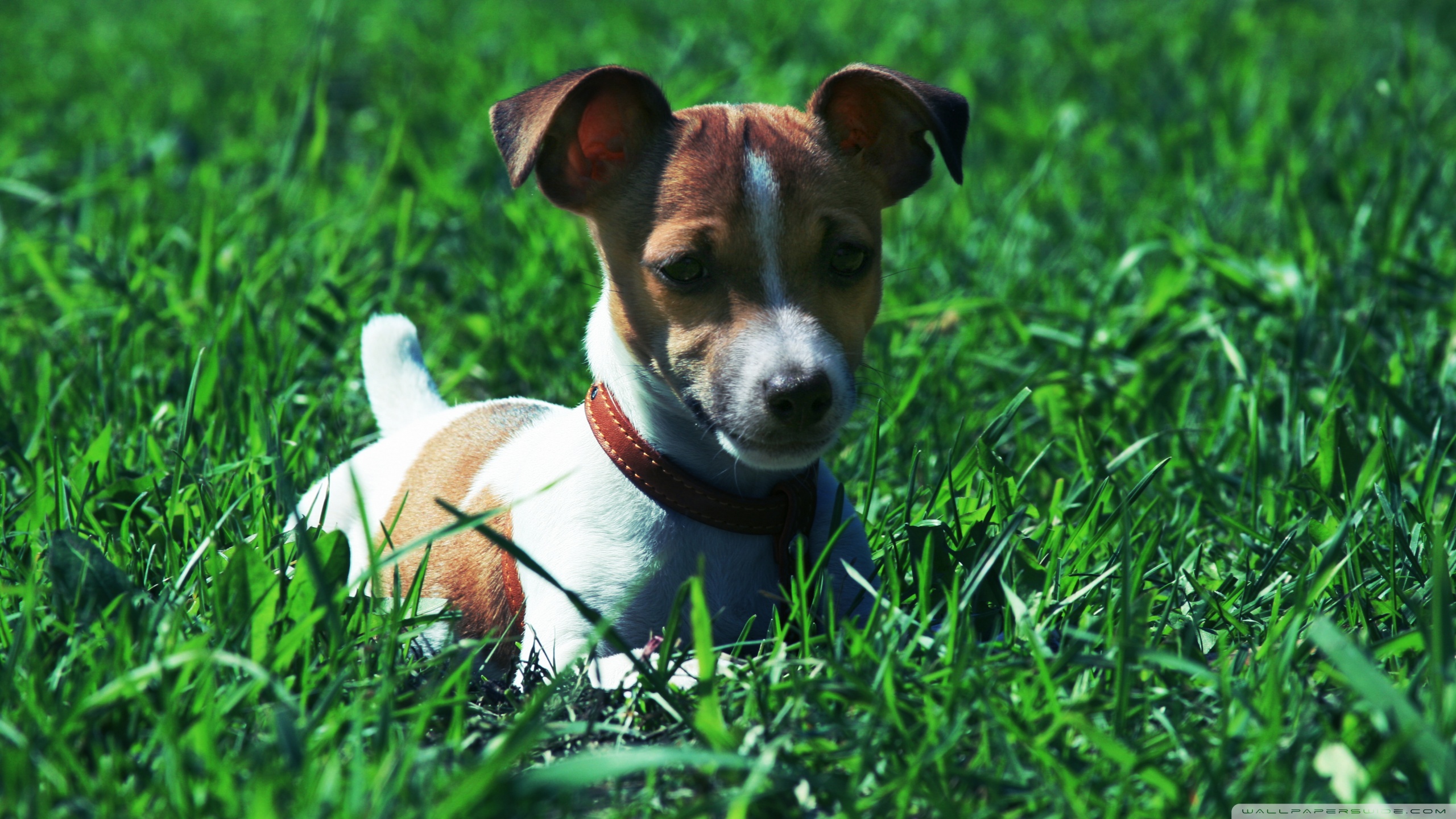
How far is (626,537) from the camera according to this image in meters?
2.78

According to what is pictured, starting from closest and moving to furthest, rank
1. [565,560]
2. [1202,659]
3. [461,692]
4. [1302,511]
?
[461,692], [1202,659], [565,560], [1302,511]

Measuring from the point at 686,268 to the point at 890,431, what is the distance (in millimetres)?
1398

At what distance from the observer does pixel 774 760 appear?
7.36 feet

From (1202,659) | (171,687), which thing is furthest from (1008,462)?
(171,687)

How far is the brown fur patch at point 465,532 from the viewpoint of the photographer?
3014mm

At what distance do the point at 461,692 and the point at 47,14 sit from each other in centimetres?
1019

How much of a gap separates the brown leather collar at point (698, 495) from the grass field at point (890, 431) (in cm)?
24

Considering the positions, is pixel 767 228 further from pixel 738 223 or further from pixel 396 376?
pixel 396 376

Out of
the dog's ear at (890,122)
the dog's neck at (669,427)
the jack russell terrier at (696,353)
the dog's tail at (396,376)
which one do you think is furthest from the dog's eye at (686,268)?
the dog's tail at (396,376)

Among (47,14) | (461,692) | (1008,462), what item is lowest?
(1008,462)

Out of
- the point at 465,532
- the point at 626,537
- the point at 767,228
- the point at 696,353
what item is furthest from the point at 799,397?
the point at 465,532

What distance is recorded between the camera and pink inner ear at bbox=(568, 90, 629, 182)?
2920mm

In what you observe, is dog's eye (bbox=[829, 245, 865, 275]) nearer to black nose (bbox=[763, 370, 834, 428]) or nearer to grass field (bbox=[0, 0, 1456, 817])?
black nose (bbox=[763, 370, 834, 428])

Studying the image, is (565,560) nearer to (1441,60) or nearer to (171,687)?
(171,687)
